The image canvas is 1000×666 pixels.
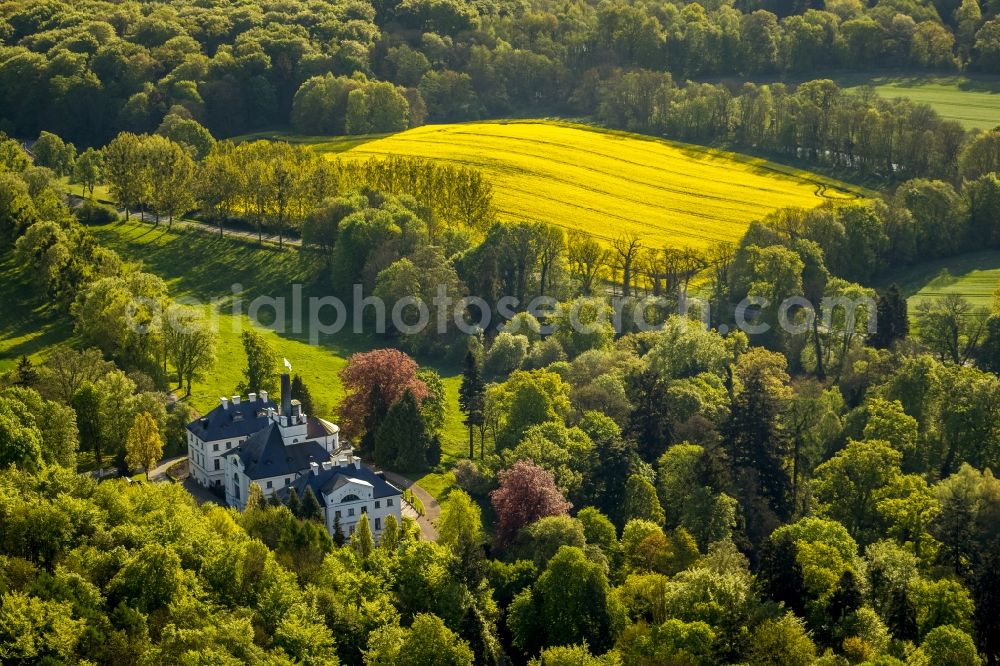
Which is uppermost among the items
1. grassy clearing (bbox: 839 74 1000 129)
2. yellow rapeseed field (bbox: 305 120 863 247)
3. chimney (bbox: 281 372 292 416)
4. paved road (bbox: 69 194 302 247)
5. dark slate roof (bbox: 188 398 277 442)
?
grassy clearing (bbox: 839 74 1000 129)

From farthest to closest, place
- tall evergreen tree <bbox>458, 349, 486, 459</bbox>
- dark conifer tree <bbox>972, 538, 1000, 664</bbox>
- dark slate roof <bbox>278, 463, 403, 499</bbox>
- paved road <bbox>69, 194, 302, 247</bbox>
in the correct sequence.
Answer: paved road <bbox>69, 194, 302, 247</bbox> < tall evergreen tree <bbox>458, 349, 486, 459</bbox> < dark slate roof <bbox>278, 463, 403, 499</bbox> < dark conifer tree <bbox>972, 538, 1000, 664</bbox>

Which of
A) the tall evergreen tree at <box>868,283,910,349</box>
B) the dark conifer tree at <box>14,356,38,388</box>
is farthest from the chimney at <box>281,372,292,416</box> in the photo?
the tall evergreen tree at <box>868,283,910,349</box>

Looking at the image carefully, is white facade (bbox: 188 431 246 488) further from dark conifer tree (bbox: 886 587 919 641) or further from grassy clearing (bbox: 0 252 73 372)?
dark conifer tree (bbox: 886 587 919 641)

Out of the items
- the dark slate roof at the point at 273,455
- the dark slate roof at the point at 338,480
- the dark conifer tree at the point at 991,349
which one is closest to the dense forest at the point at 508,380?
the dark conifer tree at the point at 991,349

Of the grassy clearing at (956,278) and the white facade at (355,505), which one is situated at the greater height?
the grassy clearing at (956,278)

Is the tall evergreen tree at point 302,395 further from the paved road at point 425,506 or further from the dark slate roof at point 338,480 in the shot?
the dark slate roof at point 338,480

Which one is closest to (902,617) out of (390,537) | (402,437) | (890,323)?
(390,537)

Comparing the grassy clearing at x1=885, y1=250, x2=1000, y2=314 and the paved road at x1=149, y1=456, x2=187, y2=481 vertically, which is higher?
the grassy clearing at x1=885, y1=250, x2=1000, y2=314
